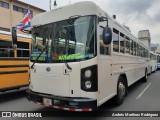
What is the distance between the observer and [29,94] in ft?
19.1

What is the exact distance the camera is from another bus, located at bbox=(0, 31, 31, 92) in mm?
7402

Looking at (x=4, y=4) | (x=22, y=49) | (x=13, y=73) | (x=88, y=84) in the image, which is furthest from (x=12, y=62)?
(x=4, y=4)

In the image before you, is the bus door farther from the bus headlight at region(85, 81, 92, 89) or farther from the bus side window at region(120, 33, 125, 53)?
the bus side window at region(120, 33, 125, 53)

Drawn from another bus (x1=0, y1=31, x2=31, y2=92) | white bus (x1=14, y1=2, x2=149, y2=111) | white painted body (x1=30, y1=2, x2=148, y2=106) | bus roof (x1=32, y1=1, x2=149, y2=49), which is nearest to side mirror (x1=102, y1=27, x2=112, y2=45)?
white bus (x1=14, y1=2, x2=149, y2=111)

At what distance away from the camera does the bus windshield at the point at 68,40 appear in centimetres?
492

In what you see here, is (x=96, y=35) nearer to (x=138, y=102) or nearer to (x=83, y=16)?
(x=83, y=16)

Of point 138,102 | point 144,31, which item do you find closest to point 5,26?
Result: point 138,102

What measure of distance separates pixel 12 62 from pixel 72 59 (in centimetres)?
356

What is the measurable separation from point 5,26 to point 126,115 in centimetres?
2593

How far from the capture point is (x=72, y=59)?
4977 millimetres

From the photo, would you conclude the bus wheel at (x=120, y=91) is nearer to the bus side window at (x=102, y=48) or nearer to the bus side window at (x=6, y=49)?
the bus side window at (x=102, y=48)

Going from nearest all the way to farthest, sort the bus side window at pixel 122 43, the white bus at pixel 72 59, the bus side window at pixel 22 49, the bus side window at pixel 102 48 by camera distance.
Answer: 1. the white bus at pixel 72 59
2. the bus side window at pixel 102 48
3. the bus side window at pixel 122 43
4. the bus side window at pixel 22 49

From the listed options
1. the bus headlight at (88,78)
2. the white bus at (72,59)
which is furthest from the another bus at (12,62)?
the bus headlight at (88,78)

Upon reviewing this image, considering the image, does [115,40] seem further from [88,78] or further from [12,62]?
[12,62]
